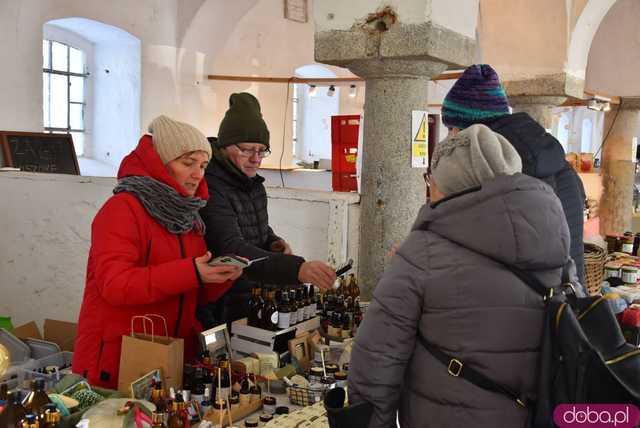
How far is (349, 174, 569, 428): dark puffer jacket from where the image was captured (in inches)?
64.2

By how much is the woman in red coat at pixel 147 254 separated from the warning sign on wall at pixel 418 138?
1.79 m

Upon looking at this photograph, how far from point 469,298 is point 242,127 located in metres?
1.73

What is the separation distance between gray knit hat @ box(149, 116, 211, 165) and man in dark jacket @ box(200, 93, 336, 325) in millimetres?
451

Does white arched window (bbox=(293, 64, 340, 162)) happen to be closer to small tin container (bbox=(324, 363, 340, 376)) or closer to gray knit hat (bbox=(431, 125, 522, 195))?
small tin container (bbox=(324, 363, 340, 376))

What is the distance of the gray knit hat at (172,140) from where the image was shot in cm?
258

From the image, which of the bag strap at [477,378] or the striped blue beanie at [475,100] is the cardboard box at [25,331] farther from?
the bag strap at [477,378]

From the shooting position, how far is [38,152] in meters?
6.51

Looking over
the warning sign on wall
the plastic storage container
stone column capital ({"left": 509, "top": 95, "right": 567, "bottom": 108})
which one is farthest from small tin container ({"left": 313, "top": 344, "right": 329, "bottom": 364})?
stone column capital ({"left": 509, "top": 95, "right": 567, "bottom": 108})

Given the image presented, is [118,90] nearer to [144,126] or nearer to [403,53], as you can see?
[144,126]

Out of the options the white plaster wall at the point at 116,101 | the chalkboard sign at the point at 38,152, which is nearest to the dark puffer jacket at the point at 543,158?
the chalkboard sign at the point at 38,152

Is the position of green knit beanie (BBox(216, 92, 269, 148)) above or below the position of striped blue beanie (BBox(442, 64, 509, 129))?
below

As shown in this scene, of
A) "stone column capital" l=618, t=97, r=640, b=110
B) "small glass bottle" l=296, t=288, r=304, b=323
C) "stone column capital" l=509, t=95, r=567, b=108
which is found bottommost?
"small glass bottle" l=296, t=288, r=304, b=323

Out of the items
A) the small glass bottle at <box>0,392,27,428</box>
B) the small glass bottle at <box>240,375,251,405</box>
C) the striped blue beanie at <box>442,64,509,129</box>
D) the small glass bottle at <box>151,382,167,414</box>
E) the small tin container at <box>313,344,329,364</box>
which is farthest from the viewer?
the small tin container at <box>313,344,329,364</box>

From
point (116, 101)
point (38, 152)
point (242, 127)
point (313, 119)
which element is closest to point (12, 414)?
point (242, 127)
